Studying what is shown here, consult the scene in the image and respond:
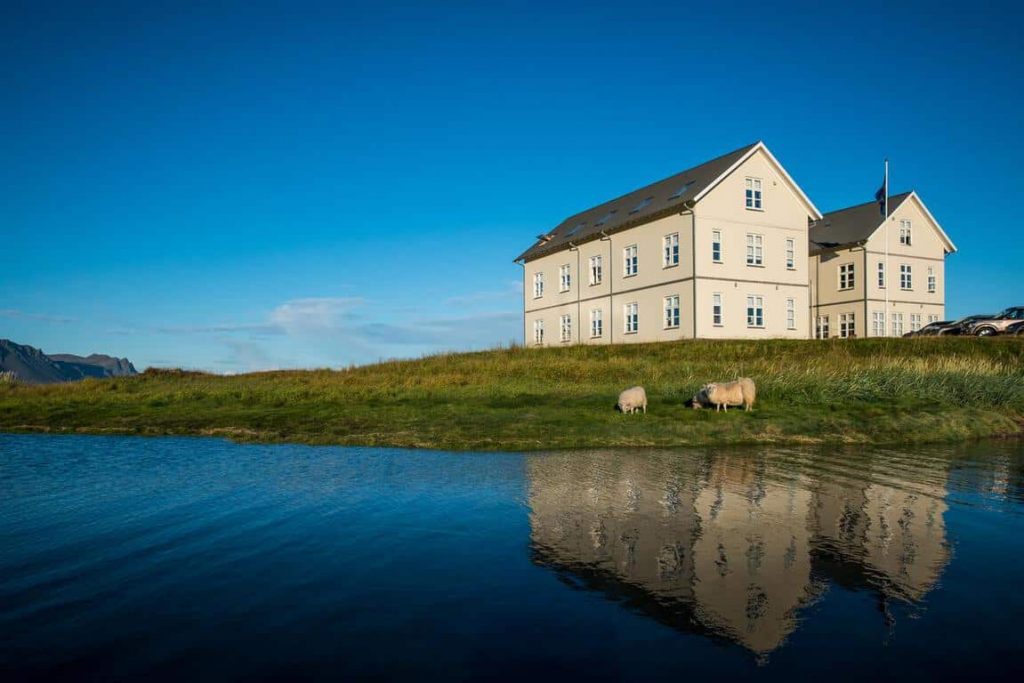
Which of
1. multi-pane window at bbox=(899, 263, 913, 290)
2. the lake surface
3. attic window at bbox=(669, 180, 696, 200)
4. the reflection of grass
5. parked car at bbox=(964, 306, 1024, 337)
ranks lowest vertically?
the lake surface

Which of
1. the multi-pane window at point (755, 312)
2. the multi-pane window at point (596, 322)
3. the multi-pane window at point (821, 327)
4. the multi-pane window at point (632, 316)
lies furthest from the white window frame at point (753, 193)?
the multi-pane window at point (821, 327)

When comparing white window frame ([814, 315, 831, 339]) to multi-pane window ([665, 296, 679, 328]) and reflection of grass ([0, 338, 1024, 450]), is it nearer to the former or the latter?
multi-pane window ([665, 296, 679, 328])

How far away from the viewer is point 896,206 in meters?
53.6

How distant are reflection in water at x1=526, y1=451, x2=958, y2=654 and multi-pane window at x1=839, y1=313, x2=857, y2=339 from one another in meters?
43.4

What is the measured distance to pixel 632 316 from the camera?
4772 cm

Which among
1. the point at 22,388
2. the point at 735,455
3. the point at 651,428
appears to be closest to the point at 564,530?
the point at 735,455

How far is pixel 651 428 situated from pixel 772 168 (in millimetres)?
33436

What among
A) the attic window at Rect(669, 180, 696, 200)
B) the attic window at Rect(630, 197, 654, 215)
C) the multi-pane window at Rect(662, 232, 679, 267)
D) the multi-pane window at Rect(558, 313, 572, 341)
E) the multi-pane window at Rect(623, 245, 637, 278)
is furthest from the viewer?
the multi-pane window at Rect(558, 313, 572, 341)

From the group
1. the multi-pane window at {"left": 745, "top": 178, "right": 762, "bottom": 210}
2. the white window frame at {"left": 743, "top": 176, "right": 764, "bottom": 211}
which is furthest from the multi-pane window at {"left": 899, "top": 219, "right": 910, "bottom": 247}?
the multi-pane window at {"left": 745, "top": 178, "right": 762, "bottom": 210}

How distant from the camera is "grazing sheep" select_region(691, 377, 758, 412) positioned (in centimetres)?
1978

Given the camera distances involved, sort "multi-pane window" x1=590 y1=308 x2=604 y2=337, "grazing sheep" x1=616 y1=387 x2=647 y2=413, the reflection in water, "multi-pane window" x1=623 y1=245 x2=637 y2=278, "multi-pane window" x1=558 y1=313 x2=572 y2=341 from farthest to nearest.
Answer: "multi-pane window" x1=558 y1=313 x2=572 y2=341, "multi-pane window" x1=590 y1=308 x2=604 y2=337, "multi-pane window" x1=623 y1=245 x2=637 y2=278, "grazing sheep" x1=616 y1=387 x2=647 y2=413, the reflection in water

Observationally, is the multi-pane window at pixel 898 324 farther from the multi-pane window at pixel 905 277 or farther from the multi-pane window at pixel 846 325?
the multi-pane window at pixel 846 325

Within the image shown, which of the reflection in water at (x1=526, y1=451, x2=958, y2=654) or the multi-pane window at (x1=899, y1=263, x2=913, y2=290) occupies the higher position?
the multi-pane window at (x1=899, y1=263, x2=913, y2=290)

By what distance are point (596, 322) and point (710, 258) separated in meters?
11.2
